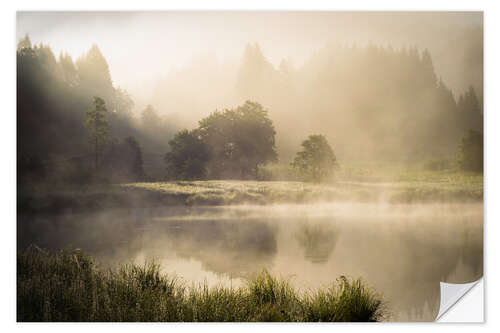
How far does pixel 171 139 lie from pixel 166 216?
2.29 ft

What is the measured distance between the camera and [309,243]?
10.8ft

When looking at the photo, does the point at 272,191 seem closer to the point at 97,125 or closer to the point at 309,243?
the point at 309,243

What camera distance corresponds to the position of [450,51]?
10.8ft

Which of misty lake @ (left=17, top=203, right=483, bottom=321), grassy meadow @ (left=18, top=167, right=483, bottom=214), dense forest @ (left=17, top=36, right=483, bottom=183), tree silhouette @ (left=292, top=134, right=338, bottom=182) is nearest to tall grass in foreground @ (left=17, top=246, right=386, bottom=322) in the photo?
misty lake @ (left=17, top=203, right=483, bottom=321)

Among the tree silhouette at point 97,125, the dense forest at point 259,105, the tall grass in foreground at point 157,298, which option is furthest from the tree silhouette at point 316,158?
the tree silhouette at point 97,125

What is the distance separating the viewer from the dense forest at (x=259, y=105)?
3287mm

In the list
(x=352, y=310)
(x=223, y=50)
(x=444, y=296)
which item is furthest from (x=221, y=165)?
(x=444, y=296)

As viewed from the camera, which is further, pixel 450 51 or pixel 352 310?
pixel 450 51

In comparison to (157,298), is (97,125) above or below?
above

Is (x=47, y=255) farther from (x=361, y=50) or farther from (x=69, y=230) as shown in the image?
(x=361, y=50)
